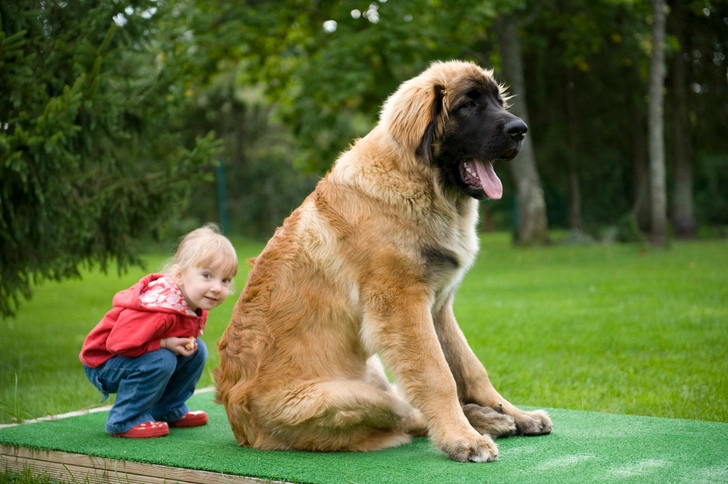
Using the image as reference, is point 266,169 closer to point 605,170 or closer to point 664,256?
point 605,170

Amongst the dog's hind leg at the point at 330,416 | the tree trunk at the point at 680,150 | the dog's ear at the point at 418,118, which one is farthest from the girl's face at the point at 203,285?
Answer: the tree trunk at the point at 680,150

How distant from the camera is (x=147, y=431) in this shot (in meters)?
4.10

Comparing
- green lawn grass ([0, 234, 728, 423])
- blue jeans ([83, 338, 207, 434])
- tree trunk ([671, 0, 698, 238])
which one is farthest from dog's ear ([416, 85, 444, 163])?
tree trunk ([671, 0, 698, 238])

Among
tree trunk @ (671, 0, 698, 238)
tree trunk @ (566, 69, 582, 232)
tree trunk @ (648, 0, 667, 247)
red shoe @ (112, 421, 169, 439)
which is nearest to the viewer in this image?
red shoe @ (112, 421, 169, 439)

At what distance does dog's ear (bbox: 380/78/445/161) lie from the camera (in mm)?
3801

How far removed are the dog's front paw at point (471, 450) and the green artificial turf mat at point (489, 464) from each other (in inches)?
1.8

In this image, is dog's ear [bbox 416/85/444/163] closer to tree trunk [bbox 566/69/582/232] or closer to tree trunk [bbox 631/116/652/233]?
tree trunk [bbox 566/69/582/232]

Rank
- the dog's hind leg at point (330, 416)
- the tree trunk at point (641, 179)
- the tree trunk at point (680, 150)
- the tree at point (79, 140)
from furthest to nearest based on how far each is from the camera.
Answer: the tree trunk at point (641, 179)
the tree trunk at point (680, 150)
the tree at point (79, 140)
the dog's hind leg at point (330, 416)

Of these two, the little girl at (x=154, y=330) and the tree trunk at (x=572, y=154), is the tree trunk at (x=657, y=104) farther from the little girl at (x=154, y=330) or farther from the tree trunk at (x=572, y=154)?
the little girl at (x=154, y=330)

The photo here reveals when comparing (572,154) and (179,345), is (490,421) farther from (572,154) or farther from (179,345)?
(572,154)

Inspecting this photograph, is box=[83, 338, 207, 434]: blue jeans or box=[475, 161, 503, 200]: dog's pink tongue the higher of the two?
box=[475, 161, 503, 200]: dog's pink tongue

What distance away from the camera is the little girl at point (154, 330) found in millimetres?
3920

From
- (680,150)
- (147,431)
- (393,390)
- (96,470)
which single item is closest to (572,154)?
(680,150)

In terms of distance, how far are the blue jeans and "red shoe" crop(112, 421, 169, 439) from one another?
0.03 metres
